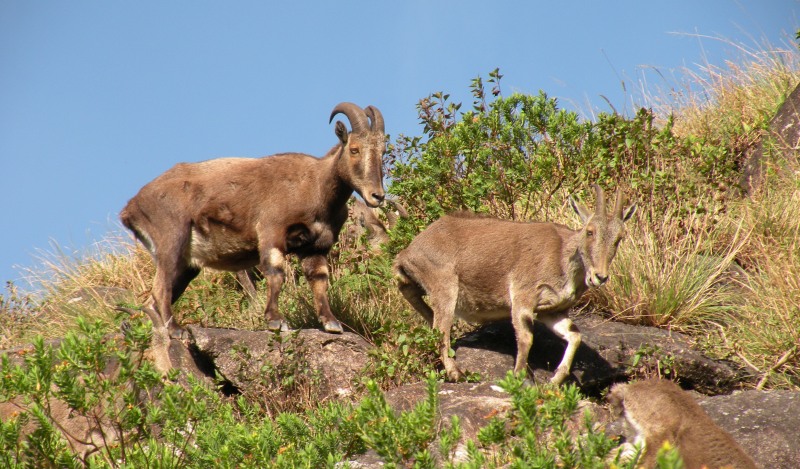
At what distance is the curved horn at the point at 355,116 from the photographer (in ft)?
35.2

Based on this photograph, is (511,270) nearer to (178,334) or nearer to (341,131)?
(341,131)

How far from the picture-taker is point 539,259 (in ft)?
30.9

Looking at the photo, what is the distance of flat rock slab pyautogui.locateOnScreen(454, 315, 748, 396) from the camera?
958 centimetres

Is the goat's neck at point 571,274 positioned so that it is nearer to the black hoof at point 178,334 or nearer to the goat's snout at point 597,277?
the goat's snout at point 597,277

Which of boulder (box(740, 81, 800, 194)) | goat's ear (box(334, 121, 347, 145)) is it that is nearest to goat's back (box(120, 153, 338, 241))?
goat's ear (box(334, 121, 347, 145))

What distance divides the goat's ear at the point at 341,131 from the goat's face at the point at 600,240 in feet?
9.91

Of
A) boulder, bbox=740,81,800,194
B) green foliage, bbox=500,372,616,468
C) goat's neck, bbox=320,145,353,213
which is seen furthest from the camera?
boulder, bbox=740,81,800,194

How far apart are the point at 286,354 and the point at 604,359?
3.24 meters

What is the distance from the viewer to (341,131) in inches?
423

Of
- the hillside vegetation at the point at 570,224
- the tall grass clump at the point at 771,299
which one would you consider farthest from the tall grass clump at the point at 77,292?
the tall grass clump at the point at 771,299

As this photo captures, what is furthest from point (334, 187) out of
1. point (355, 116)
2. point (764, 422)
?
point (764, 422)

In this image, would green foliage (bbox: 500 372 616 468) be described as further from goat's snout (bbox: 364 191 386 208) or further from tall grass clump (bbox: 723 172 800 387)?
goat's snout (bbox: 364 191 386 208)

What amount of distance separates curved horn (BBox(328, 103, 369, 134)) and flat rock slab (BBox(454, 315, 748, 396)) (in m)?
2.62

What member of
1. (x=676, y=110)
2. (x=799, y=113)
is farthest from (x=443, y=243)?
(x=676, y=110)
